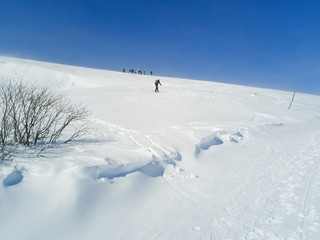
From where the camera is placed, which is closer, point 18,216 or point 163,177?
point 18,216

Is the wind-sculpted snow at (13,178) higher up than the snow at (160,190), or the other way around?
the wind-sculpted snow at (13,178)

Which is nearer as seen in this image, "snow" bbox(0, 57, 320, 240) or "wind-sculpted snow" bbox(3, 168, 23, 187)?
"snow" bbox(0, 57, 320, 240)

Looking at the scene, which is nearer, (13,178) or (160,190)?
(13,178)

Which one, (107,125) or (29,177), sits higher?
(29,177)

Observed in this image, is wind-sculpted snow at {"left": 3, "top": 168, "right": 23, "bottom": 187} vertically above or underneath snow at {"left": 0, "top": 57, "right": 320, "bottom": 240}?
above

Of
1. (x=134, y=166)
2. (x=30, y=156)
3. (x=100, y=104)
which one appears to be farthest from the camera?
(x=100, y=104)

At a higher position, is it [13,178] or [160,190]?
[13,178]

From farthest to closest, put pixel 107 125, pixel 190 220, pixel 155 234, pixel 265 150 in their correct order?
pixel 107 125 → pixel 265 150 → pixel 190 220 → pixel 155 234

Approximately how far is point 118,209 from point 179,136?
12.1ft

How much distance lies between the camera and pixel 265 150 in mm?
5918

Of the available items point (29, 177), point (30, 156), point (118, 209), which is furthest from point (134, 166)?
point (30, 156)

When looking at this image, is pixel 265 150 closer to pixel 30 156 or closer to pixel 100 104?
pixel 30 156

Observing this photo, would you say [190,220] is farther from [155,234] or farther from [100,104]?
[100,104]

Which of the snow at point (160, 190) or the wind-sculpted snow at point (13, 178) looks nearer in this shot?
the snow at point (160, 190)
